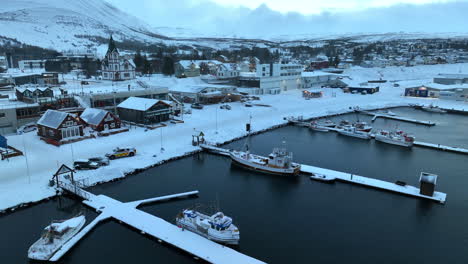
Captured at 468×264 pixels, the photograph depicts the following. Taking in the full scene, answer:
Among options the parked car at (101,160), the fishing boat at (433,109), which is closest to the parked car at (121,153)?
the parked car at (101,160)

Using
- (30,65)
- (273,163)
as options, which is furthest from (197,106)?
(30,65)

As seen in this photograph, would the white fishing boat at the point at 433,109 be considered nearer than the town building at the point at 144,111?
No

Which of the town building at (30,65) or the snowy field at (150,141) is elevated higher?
the town building at (30,65)

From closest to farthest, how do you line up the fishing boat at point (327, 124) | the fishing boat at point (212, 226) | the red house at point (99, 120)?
1. the fishing boat at point (212, 226)
2. the red house at point (99, 120)
3. the fishing boat at point (327, 124)

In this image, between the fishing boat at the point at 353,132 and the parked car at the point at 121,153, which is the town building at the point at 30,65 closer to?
the parked car at the point at 121,153

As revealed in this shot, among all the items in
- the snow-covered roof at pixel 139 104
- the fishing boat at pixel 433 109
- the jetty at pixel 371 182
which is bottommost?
the jetty at pixel 371 182

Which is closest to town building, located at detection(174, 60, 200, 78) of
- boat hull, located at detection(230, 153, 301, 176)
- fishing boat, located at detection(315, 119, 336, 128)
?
fishing boat, located at detection(315, 119, 336, 128)

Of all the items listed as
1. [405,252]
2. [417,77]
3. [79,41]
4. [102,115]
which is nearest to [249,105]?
[102,115]

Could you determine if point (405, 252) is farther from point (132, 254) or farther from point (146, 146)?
point (146, 146)
